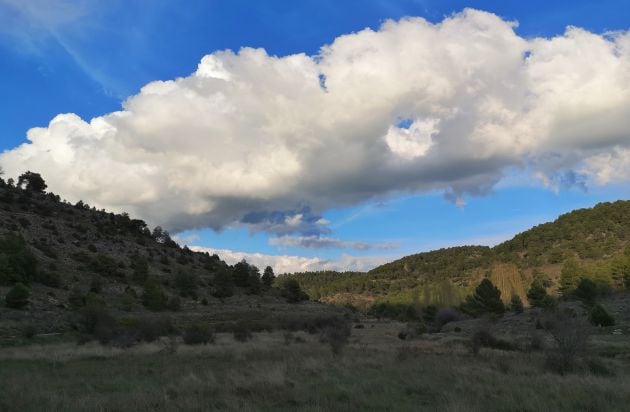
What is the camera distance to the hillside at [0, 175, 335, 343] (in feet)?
169

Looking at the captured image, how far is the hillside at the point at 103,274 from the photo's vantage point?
169 feet

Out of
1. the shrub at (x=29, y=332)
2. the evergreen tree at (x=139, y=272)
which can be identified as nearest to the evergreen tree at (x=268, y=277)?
the evergreen tree at (x=139, y=272)

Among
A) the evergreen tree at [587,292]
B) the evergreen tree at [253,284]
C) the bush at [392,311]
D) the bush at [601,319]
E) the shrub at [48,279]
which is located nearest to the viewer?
the bush at [601,319]

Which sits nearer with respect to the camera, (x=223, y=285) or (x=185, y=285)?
(x=185, y=285)

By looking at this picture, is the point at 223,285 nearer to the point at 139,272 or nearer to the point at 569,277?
the point at 139,272

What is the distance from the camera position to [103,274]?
68750 millimetres

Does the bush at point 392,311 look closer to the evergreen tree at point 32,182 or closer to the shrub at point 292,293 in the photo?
the shrub at point 292,293

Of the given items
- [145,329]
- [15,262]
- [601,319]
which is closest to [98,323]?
[145,329]

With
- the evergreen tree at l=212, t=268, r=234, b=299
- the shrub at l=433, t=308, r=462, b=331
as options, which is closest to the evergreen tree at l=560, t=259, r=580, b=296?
the shrub at l=433, t=308, r=462, b=331

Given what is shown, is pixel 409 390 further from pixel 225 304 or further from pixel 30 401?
pixel 225 304

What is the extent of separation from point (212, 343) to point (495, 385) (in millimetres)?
25084

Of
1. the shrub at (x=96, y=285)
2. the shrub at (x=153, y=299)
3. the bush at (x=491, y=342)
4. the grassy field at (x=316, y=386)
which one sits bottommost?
the bush at (x=491, y=342)

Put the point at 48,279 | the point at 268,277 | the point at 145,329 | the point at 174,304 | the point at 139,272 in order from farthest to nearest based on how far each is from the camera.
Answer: the point at 268,277
the point at 139,272
the point at 174,304
the point at 48,279
the point at 145,329

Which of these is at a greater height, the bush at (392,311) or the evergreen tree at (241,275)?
the evergreen tree at (241,275)
